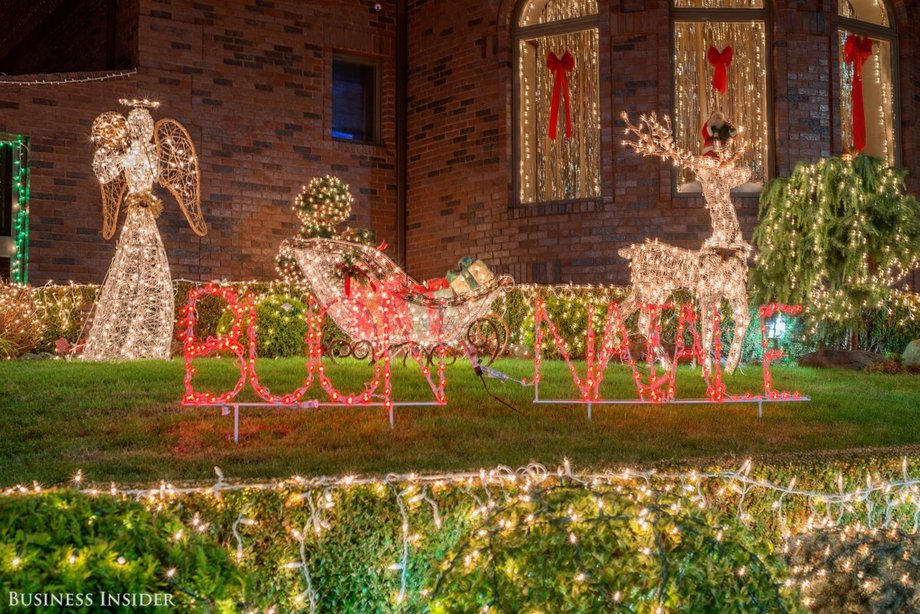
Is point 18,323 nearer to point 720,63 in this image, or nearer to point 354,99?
point 354,99

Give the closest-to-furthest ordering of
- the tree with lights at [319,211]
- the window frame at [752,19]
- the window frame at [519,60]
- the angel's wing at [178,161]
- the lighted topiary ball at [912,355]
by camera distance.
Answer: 1. the angel's wing at [178,161]
2. the lighted topiary ball at [912,355]
3. the window frame at [752,19]
4. the tree with lights at [319,211]
5. the window frame at [519,60]

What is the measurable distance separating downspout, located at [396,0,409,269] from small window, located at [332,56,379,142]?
0.40 meters

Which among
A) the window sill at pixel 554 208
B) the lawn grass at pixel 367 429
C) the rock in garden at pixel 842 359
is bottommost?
the lawn grass at pixel 367 429

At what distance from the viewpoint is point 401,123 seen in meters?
16.4

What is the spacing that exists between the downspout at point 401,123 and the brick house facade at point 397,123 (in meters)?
0.02

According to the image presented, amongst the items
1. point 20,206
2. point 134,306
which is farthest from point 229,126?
point 134,306

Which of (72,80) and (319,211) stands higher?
(72,80)

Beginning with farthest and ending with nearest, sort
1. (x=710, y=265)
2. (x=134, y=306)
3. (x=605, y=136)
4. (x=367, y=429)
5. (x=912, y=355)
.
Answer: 1. (x=605, y=136)
2. (x=912, y=355)
3. (x=134, y=306)
4. (x=710, y=265)
5. (x=367, y=429)

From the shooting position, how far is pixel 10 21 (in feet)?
67.7

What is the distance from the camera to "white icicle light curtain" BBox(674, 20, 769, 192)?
1428cm

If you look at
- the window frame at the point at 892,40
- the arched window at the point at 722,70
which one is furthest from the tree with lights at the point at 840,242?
the window frame at the point at 892,40

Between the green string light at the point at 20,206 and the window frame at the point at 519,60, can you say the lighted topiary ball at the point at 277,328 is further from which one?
the window frame at the point at 519,60

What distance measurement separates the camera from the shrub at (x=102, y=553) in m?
2.93

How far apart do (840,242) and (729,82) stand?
3506 millimetres
